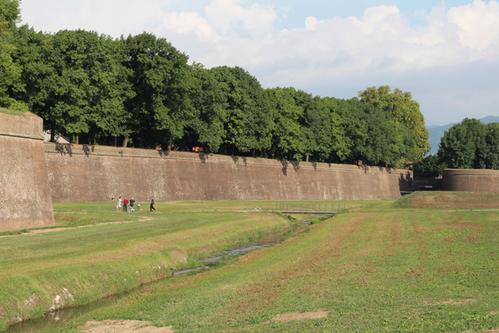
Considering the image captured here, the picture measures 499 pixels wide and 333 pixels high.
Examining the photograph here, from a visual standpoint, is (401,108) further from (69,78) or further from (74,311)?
(74,311)

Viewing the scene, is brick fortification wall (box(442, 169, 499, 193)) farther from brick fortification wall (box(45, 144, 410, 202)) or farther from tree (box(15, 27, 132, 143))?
tree (box(15, 27, 132, 143))

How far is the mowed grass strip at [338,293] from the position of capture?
673 inches

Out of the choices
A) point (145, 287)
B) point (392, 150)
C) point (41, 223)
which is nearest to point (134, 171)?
point (41, 223)

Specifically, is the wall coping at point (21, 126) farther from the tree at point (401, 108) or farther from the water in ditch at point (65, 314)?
the tree at point (401, 108)

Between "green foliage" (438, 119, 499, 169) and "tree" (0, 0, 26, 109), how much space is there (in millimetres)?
107929

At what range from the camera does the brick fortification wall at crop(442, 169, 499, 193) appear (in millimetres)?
130750

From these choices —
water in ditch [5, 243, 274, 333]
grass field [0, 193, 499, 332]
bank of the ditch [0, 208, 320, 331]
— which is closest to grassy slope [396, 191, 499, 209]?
bank of the ditch [0, 208, 320, 331]

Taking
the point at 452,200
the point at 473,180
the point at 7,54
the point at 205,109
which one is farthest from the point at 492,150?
the point at 7,54

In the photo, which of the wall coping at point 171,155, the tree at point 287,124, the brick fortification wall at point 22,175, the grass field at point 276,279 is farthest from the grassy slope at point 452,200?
the brick fortification wall at point 22,175

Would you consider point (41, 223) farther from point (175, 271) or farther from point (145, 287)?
point (145, 287)

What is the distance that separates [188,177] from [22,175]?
4145 centimetres

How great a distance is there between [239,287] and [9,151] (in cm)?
2542

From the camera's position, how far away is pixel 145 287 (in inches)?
1125

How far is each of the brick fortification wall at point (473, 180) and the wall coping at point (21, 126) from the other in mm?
101162
